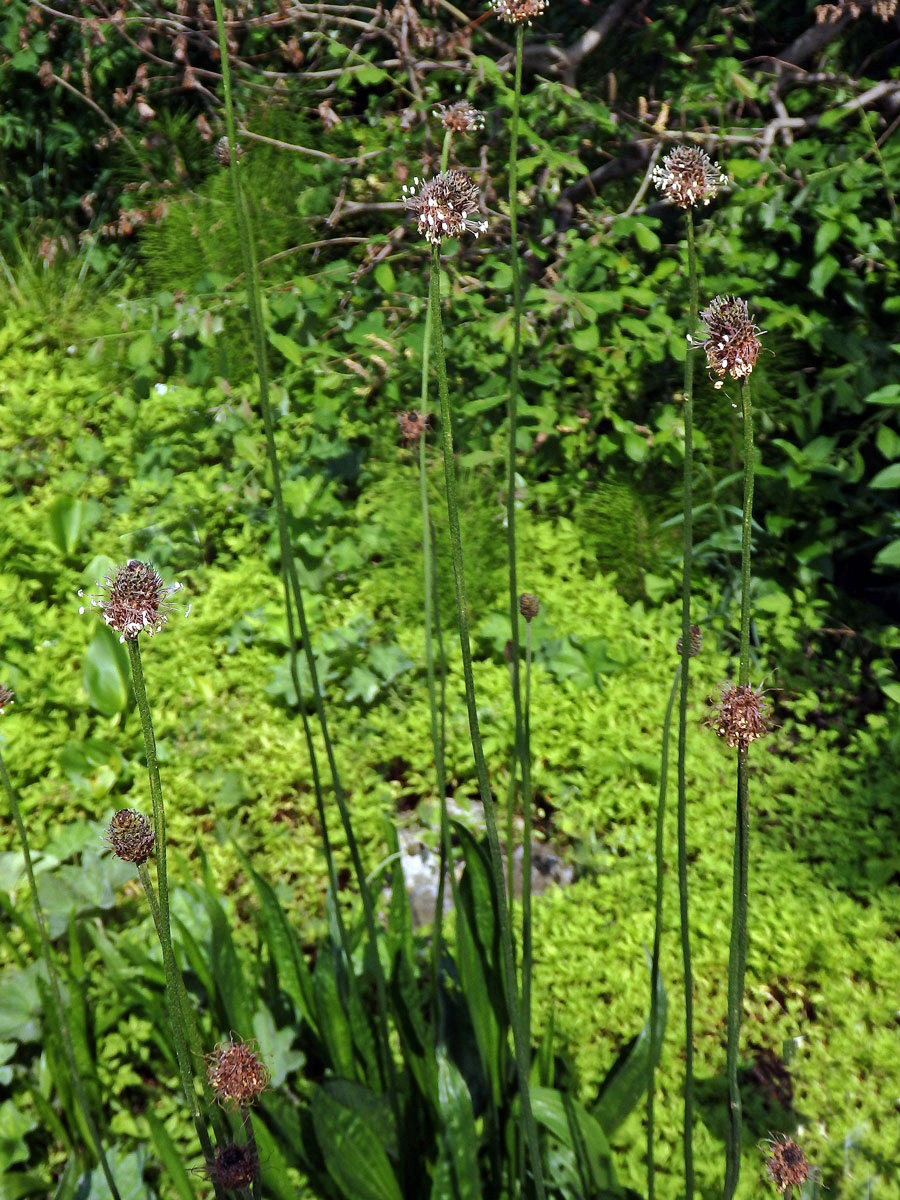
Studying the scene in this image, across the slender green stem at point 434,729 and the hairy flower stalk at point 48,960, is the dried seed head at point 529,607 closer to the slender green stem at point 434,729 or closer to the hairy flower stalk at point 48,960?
the slender green stem at point 434,729

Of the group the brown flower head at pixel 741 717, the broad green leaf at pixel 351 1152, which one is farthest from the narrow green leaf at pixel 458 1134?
the brown flower head at pixel 741 717

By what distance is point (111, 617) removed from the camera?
829 millimetres

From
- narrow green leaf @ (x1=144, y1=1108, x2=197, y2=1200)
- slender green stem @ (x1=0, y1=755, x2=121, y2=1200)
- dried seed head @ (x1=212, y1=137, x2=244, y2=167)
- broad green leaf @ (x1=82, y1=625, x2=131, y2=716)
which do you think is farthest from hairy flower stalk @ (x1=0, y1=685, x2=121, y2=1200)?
broad green leaf @ (x1=82, y1=625, x2=131, y2=716)

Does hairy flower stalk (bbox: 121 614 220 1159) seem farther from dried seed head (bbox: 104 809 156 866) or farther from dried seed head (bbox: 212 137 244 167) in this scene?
dried seed head (bbox: 212 137 244 167)

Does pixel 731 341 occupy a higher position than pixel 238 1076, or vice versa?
pixel 731 341

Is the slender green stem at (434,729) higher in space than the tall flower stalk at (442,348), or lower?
lower

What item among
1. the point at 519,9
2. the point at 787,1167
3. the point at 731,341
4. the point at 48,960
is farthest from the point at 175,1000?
the point at 519,9

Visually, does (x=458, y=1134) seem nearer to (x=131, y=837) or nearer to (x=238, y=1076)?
(x=238, y=1076)

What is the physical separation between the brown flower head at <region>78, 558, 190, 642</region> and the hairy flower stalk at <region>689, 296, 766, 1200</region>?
0.47 meters

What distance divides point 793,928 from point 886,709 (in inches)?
35.8

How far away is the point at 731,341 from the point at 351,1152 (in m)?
1.17

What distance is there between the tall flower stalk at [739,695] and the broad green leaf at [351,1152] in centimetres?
54

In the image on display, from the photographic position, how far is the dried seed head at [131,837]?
0.86 metres

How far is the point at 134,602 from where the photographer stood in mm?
841
